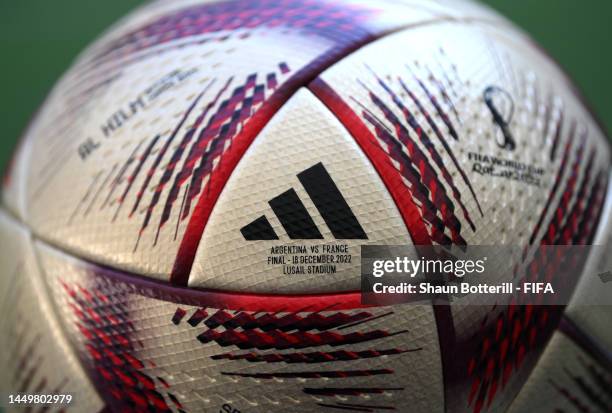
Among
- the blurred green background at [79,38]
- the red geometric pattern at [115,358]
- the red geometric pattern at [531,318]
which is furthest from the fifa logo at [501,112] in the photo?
the blurred green background at [79,38]

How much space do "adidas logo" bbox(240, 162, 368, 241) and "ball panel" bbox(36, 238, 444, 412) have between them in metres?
0.08

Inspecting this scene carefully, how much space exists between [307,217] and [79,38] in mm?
1913

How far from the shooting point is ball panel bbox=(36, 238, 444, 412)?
0.78 metres

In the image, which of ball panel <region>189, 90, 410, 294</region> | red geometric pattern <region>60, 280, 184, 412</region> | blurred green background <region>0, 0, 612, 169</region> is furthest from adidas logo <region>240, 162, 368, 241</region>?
blurred green background <region>0, 0, 612, 169</region>

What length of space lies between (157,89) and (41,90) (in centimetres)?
162

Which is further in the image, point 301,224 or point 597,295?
point 597,295

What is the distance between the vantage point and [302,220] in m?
0.79

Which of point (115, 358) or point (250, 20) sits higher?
point (250, 20)

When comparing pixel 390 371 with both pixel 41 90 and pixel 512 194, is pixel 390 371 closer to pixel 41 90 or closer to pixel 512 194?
pixel 512 194

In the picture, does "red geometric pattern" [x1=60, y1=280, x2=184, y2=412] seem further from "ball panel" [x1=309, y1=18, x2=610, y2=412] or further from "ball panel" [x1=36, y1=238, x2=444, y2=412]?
"ball panel" [x1=309, y1=18, x2=610, y2=412]

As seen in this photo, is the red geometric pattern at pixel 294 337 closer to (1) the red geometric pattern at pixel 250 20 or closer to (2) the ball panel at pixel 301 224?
(2) the ball panel at pixel 301 224

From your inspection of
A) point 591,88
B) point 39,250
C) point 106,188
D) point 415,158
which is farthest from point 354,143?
point 591,88

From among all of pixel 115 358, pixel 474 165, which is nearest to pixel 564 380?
pixel 474 165

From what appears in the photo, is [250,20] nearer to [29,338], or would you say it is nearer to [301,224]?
[301,224]
